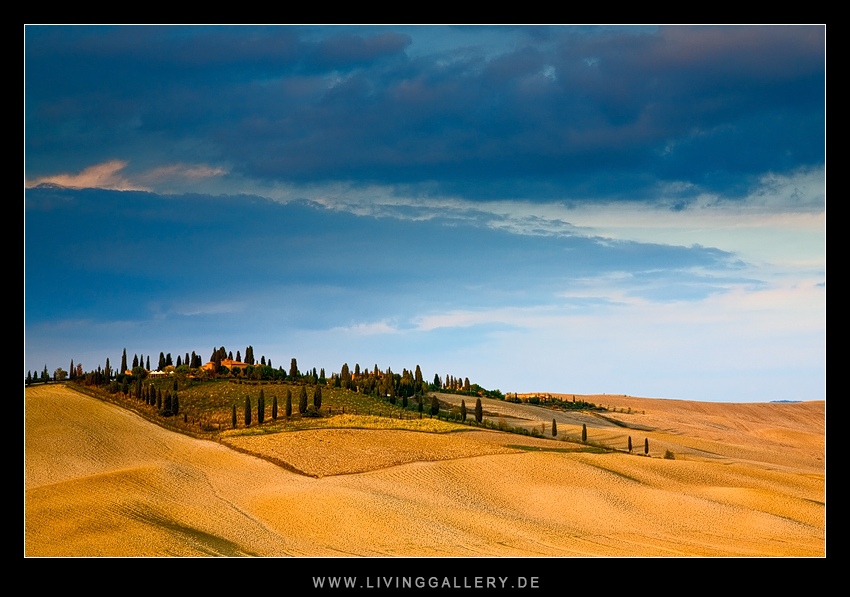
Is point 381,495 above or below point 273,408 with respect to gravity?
below

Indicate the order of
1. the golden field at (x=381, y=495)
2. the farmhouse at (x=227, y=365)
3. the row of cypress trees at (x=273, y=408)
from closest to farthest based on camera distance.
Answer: the golden field at (x=381, y=495), the row of cypress trees at (x=273, y=408), the farmhouse at (x=227, y=365)

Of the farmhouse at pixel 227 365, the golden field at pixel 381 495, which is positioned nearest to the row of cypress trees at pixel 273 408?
the golden field at pixel 381 495

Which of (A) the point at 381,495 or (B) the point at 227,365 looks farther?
(B) the point at 227,365

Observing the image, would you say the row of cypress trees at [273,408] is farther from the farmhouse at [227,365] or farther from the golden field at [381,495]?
the farmhouse at [227,365]

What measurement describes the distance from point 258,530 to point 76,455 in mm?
21113

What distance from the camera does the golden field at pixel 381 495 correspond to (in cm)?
3033

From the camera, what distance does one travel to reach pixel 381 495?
40.0m

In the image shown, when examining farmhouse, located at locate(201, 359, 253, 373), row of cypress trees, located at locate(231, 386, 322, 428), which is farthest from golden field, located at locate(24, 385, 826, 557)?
farmhouse, located at locate(201, 359, 253, 373)

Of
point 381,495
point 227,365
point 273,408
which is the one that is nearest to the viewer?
point 381,495

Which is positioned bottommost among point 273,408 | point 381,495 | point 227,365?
point 381,495

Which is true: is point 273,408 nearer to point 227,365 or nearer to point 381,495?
point 227,365

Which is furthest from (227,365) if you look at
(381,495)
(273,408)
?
(381,495)

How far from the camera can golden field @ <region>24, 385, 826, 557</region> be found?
1194 inches
